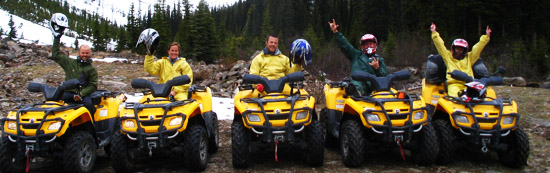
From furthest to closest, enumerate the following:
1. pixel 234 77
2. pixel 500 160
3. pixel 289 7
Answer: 1. pixel 289 7
2. pixel 234 77
3. pixel 500 160

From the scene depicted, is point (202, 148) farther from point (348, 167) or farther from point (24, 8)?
point (24, 8)

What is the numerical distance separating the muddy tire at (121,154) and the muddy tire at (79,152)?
0.39 meters

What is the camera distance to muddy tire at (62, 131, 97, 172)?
451 centimetres

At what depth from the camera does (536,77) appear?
2738 cm

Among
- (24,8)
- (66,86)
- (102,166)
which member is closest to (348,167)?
(102,166)

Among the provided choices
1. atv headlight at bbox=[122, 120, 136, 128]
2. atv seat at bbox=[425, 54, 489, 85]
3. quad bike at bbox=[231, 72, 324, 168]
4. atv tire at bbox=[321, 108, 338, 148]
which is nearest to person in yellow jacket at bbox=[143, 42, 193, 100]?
atv headlight at bbox=[122, 120, 136, 128]

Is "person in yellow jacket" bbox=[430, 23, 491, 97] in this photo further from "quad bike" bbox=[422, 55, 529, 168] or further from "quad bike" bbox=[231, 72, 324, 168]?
"quad bike" bbox=[231, 72, 324, 168]

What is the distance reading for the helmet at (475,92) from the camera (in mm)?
5098

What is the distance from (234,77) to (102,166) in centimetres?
1197

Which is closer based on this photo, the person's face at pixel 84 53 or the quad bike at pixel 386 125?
the quad bike at pixel 386 125

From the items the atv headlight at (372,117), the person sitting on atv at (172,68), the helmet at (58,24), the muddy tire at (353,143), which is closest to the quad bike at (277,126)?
the muddy tire at (353,143)

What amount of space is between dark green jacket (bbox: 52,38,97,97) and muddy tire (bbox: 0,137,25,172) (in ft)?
4.51

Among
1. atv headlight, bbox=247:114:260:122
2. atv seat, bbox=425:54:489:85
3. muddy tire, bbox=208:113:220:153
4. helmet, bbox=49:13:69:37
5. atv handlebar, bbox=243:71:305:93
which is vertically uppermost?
helmet, bbox=49:13:69:37

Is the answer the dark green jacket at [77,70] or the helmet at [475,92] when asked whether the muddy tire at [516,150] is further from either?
the dark green jacket at [77,70]
